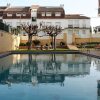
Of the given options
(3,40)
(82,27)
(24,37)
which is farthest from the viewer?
(82,27)

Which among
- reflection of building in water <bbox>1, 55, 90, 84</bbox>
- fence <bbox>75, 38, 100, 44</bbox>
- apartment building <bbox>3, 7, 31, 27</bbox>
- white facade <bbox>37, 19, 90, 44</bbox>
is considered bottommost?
fence <bbox>75, 38, 100, 44</bbox>

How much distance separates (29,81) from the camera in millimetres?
12117

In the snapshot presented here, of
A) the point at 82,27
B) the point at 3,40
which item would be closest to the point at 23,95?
the point at 3,40

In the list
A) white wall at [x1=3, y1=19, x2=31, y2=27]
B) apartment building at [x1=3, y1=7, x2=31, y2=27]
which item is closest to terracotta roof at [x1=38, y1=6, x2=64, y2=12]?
apartment building at [x1=3, y1=7, x2=31, y2=27]

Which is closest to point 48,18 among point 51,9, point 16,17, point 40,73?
point 51,9

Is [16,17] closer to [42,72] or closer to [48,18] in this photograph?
[48,18]

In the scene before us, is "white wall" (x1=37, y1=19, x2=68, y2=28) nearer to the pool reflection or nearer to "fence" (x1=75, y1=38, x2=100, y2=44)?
"fence" (x1=75, y1=38, x2=100, y2=44)

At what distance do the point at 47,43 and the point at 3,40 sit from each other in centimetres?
1793

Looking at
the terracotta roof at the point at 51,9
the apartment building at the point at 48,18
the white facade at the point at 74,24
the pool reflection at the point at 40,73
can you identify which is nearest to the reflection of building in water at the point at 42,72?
the pool reflection at the point at 40,73

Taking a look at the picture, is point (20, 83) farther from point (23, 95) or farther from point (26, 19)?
point (26, 19)

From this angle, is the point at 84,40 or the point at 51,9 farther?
the point at 51,9

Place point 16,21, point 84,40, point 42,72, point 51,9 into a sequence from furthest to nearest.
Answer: point 51,9 → point 16,21 → point 84,40 → point 42,72

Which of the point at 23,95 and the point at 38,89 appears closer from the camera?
the point at 23,95

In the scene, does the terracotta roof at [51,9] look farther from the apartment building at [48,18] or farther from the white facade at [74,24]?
the white facade at [74,24]
